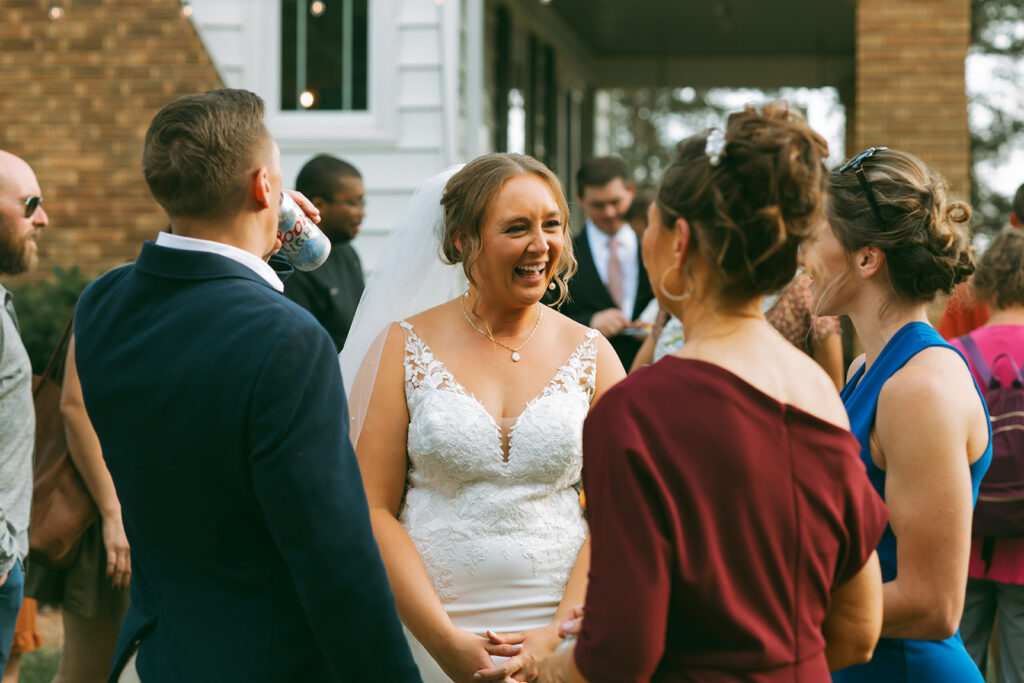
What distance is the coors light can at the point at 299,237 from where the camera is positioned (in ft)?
9.05

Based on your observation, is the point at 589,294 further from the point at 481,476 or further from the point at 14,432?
the point at 14,432

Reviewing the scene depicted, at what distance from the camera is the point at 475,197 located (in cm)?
312

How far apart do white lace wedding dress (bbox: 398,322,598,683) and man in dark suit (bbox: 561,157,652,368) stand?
3.35 metres

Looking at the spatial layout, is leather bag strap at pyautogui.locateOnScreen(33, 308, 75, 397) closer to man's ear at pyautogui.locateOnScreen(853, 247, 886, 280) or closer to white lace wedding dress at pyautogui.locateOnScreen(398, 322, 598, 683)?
white lace wedding dress at pyautogui.locateOnScreen(398, 322, 598, 683)

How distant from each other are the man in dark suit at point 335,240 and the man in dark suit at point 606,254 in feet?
5.48

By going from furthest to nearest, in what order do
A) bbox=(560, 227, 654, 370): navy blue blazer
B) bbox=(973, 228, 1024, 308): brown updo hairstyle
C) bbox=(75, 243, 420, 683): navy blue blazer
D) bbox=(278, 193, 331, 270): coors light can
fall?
bbox=(560, 227, 654, 370): navy blue blazer < bbox=(973, 228, 1024, 308): brown updo hairstyle < bbox=(278, 193, 331, 270): coors light can < bbox=(75, 243, 420, 683): navy blue blazer

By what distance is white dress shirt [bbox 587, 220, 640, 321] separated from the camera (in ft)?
22.1

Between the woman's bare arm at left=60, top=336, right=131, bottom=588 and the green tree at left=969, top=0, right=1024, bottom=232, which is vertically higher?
the green tree at left=969, top=0, right=1024, bottom=232

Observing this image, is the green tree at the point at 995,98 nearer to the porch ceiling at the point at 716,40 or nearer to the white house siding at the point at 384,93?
the porch ceiling at the point at 716,40

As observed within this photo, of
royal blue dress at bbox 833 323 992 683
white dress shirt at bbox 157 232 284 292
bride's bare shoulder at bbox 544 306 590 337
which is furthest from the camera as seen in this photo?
bride's bare shoulder at bbox 544 306 590 337

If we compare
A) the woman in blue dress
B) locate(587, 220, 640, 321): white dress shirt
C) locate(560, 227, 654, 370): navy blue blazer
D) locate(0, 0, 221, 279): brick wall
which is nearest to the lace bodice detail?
the woman in blue dress

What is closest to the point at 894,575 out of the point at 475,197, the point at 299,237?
the point at 475,197

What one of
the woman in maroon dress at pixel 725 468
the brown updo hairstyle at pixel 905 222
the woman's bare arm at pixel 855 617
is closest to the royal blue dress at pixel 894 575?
the brown updo hairstyle at pixel 905 222

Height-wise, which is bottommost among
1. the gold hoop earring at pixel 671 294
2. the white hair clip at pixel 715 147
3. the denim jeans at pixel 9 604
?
the denim jeans at pixel 9 604
